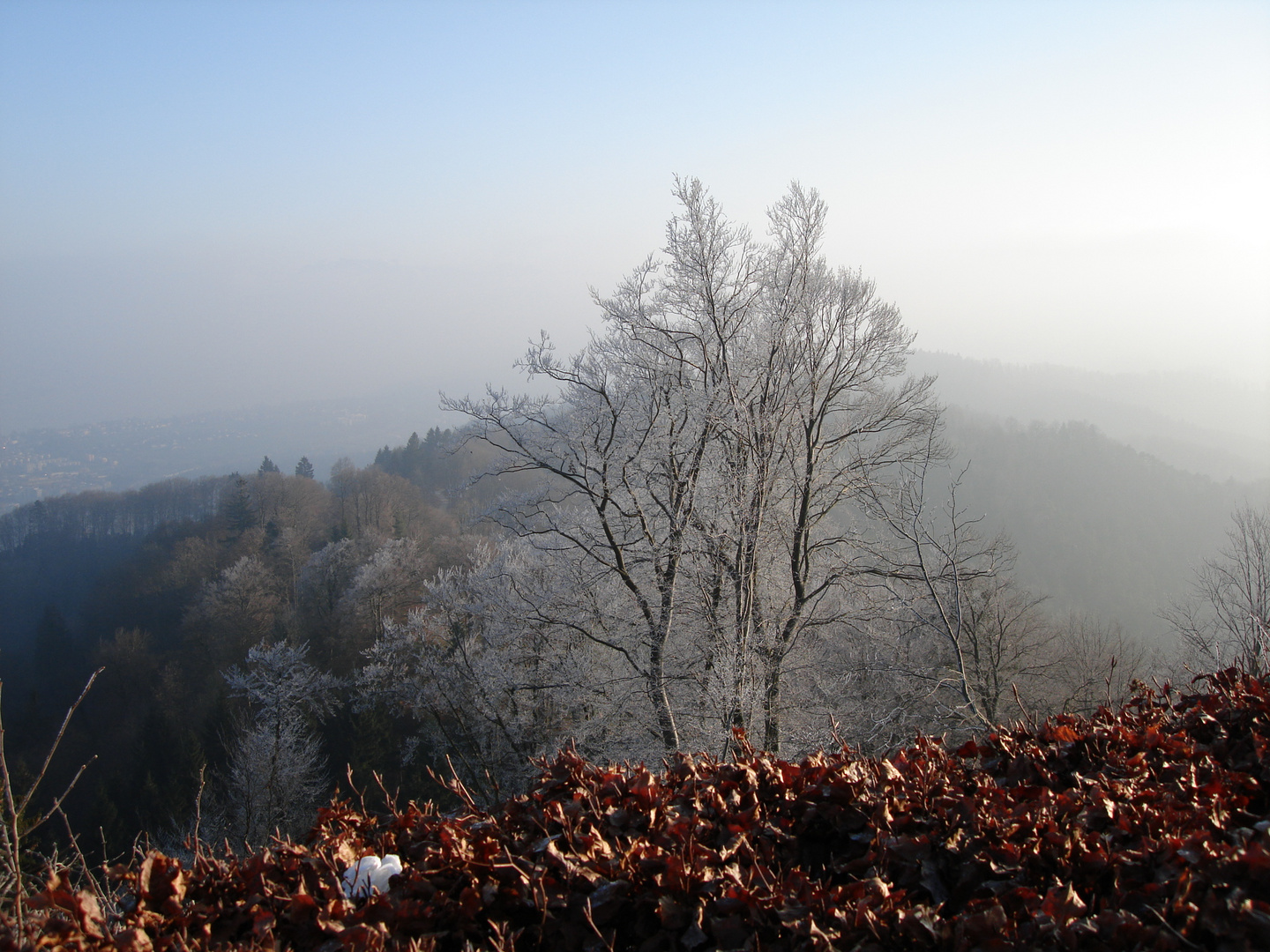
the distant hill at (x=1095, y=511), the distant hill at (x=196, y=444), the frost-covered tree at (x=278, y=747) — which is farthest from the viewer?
the distant hill at (x=196, y=444)

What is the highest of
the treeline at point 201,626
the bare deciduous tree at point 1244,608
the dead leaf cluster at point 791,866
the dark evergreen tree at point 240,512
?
the dead leaf cluster at point 791,866

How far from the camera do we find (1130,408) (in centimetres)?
7494

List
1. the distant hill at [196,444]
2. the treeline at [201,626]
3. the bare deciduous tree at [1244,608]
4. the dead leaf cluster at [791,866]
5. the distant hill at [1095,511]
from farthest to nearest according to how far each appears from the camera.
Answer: the distant hill at [196,444]
the distant hill at [1095,511]
the treeline at [201,626]
the bare deciduous tree at [1244,608]
the dead leaf cluster at [791,866]

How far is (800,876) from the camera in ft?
6.70

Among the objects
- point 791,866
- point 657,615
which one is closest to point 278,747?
point 657,615

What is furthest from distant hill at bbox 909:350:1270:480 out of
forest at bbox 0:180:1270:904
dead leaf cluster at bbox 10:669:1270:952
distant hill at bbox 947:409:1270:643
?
dead leaf cluster at bbox 10:669:1270:952

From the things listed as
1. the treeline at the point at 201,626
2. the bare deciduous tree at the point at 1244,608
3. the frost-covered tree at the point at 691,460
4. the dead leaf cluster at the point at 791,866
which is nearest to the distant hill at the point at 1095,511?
the bare deciduous tree at the point at 1244,608

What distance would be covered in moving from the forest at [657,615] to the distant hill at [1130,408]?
33877 millimetres

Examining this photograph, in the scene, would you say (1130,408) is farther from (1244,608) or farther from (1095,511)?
(1244,608)

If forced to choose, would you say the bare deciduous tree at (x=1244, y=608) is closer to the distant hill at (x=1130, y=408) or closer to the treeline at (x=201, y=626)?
the treeline at (x=201, y=626)

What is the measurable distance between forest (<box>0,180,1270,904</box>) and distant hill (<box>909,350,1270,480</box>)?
33877mm

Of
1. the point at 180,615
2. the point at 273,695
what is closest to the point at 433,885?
the point at 273,695

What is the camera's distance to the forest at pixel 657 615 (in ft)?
33.1

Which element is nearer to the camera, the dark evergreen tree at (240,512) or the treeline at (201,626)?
the treeline at (201,626)
